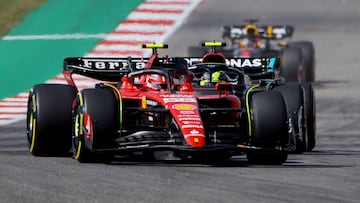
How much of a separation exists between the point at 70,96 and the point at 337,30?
22.6 m

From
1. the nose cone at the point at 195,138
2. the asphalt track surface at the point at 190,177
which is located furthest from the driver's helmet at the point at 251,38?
the nose cone at the point at 195,138

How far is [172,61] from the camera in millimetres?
15805

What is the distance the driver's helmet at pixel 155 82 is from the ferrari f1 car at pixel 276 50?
13.2 meters

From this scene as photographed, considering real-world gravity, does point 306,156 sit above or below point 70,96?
below

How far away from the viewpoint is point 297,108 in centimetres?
1526

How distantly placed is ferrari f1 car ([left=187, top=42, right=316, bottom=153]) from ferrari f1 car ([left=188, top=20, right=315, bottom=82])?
36.2ft

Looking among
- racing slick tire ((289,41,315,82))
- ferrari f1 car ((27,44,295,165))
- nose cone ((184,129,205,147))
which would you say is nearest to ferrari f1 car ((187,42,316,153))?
ferrari f1 car ((27,44,295,165))

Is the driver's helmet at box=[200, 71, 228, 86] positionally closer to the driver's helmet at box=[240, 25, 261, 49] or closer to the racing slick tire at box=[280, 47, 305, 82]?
the racing slick tire at box=[280, 47, 305, 82]

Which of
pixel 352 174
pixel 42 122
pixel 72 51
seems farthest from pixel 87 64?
pixel 72 51

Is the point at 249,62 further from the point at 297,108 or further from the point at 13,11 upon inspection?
the point at 13,11

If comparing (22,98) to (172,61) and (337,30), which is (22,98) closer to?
(172,61)

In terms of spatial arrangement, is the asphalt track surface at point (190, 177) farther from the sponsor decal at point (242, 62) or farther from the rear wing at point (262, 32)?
the rear wing at point (262, 32)

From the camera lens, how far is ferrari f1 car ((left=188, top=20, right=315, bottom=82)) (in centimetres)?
2850

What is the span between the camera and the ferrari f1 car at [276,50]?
2850 cm
